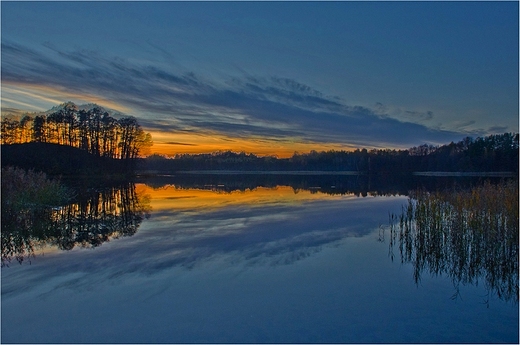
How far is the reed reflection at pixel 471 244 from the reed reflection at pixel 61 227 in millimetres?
8441

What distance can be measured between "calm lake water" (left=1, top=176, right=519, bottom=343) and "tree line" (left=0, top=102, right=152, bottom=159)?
4301 cm

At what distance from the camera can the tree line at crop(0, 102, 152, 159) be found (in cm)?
4734

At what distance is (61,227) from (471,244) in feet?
39.2

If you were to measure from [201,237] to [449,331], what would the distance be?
719cm

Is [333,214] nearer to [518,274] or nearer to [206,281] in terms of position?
[518,274]

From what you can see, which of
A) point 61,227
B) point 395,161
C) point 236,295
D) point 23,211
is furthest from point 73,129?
point 395,161

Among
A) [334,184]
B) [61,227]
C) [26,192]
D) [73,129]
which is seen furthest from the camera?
[73,129]

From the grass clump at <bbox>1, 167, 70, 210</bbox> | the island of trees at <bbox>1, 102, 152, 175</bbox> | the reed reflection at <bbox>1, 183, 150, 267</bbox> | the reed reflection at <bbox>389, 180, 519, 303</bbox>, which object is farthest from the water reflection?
the reed reflection at <bbox>1, 183, 150, 267</bbox>

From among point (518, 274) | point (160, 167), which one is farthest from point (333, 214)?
point (160, 167)

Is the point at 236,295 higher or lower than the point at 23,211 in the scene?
lower

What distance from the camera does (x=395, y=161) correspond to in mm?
100500

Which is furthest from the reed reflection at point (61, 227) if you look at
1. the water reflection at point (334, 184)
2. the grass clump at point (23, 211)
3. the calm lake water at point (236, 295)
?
the water reflection at point (334, 184)

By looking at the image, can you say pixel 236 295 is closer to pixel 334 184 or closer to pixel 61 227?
pixel 61 227

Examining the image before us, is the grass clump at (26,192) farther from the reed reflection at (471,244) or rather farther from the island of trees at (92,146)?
the island of trees at (92,146)
